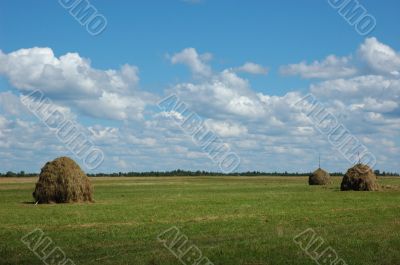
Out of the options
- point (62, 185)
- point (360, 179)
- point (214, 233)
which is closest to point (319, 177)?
point (360, 179)

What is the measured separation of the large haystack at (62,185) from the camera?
134ft

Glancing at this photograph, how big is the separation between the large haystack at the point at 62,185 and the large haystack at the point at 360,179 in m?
29.2

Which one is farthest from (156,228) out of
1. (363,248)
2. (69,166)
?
(69,166)

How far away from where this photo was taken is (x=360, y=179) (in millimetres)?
58656

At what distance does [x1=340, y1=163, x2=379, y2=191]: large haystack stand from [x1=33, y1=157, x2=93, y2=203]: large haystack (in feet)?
95.8

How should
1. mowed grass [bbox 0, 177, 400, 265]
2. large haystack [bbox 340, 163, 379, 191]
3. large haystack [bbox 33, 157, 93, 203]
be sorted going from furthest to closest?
1. large haystack [bbox 340, 163, 379, 191]
2. large haystack [bbox 33, 157, 93, 203]
3. mowed grass [bbox 0, 177, 400, 265]

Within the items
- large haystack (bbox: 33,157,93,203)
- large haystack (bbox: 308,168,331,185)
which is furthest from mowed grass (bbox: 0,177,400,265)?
large haystack (bbox: 308,168,331,185)

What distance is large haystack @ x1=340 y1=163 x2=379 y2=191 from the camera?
2309 inches

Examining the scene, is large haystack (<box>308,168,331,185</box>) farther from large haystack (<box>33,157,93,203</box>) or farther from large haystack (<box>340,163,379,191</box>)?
large haystack (<box>33,157,93,203</box>)

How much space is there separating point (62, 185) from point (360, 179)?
31.8 m

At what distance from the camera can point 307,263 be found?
1466cm

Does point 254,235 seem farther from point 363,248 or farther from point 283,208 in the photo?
point 283,208

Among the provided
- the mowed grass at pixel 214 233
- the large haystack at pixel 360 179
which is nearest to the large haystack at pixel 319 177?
the large haystack at pixel 360 179

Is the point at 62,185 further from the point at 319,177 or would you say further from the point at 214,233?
the point at 319,177
